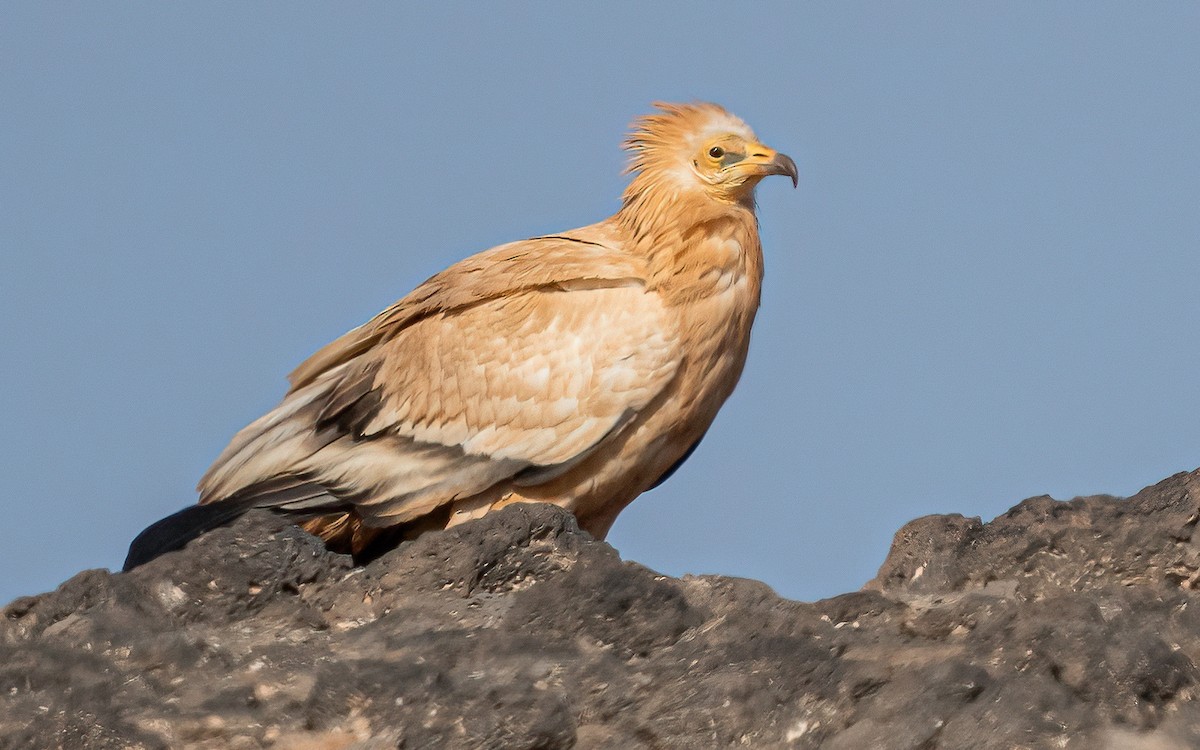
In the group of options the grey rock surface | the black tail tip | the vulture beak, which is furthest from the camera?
the vulture beak

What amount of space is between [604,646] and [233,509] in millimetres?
3179

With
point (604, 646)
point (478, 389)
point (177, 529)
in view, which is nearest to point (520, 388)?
point (478, 389)

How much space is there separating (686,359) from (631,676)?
3.24 metres

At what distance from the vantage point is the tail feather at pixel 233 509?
26.3 ft

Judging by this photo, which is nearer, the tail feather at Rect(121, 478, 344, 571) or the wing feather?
the tail feather at Rect(121, 478, 344, 571)

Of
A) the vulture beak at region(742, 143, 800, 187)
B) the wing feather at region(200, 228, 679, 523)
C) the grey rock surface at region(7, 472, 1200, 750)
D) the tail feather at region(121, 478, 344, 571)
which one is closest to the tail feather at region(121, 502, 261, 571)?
the tail feather at region(121, 478, 344, 571)

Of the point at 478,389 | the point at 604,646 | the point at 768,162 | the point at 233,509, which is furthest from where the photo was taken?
the point at 768,162

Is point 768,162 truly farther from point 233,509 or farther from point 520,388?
point 233,509

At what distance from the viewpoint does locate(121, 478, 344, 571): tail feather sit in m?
8.01

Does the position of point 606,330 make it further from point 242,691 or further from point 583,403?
point 242,691

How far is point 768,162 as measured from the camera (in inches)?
387

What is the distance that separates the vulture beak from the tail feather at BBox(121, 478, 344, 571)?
3.09 m

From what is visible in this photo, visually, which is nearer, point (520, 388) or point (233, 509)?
point (233, 509)

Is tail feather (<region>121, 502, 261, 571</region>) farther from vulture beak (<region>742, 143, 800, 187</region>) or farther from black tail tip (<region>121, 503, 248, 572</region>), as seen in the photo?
vulture beak (<region>742, 143, 800, 187</region>)
